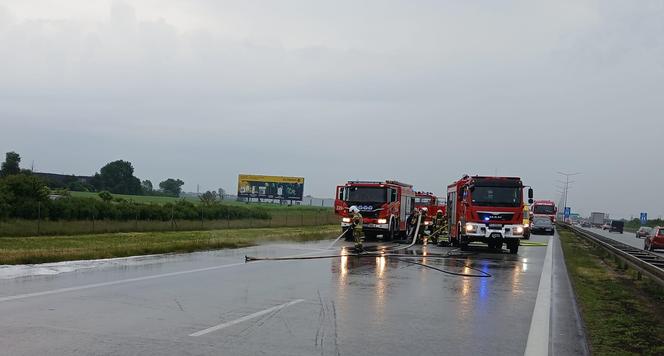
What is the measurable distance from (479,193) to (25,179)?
1016 inches

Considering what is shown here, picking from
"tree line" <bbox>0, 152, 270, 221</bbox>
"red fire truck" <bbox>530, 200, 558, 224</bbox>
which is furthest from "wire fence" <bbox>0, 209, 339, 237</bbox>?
"red fire truck" <bbox>530, 200, 558, 224</bbox>

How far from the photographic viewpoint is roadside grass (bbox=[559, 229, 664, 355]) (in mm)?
7609

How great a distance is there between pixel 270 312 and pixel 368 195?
70.2 feet

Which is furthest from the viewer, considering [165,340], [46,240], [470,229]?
[46,240]

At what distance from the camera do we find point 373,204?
2981 cm

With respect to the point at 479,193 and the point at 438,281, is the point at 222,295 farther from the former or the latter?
the point at 479,193

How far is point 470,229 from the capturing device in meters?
23.1

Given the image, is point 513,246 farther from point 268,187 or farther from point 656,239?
point 268,187

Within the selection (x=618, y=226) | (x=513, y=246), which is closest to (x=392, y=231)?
(x=513, y=246)

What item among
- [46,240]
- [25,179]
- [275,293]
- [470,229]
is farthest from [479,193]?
[25,179]

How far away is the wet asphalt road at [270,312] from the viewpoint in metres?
6.83

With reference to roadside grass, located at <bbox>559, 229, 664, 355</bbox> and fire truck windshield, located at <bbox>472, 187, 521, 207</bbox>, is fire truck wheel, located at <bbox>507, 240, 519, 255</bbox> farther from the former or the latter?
roadside grass, located at <bbox>559, 229, 664, 355</bbox>

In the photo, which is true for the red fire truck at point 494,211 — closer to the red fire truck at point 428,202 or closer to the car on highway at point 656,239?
the car on highway at point 656,239

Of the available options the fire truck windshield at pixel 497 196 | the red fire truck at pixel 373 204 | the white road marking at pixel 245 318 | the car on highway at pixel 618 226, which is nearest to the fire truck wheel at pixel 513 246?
the fire truck windshield at pixel 497 196
